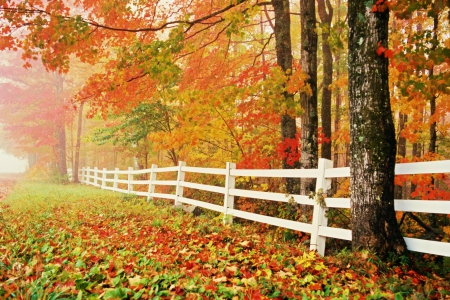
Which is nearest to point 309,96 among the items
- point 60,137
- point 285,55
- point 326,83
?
point 285,55

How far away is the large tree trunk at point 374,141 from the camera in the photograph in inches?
161

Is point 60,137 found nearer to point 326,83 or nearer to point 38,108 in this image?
point 38,108

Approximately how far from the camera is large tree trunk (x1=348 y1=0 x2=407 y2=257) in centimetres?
409

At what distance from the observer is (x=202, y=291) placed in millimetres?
3131

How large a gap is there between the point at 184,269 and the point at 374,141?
112 inches

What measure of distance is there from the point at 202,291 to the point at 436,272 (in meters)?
3.31

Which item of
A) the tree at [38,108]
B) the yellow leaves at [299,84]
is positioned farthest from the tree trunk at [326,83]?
the tree at [38,108]

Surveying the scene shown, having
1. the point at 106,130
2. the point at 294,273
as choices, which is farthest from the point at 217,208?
the point at 106,130

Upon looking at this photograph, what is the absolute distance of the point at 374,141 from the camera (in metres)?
4.12

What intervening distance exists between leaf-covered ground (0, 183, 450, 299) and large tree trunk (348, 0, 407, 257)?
1.22ft

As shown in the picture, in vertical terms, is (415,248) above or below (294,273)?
above

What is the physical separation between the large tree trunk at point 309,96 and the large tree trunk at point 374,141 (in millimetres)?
2559

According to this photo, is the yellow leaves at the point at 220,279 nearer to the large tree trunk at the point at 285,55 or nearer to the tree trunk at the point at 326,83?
the large tree trunk at the point at 285,55

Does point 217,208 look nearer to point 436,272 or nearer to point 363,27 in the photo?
point 436,272
